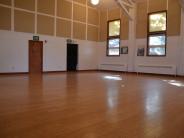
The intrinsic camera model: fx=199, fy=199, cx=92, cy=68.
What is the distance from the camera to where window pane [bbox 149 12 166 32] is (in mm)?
13109

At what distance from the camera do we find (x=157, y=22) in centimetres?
1350

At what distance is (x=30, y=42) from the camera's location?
13344mm

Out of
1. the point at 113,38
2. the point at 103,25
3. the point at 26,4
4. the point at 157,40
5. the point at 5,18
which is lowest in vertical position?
the point at 157,40

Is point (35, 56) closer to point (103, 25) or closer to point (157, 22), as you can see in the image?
point (103, 25)

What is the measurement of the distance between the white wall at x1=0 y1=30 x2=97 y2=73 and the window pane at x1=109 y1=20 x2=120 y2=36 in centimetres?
188

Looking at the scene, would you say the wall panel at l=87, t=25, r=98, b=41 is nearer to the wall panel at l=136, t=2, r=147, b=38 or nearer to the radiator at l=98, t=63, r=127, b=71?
the radiator at l=98, t=63, r=127, b=71

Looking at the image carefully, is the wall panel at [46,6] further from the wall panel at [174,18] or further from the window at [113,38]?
the wall panel at [174,18]

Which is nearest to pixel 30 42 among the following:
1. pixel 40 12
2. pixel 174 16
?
pixel 40 12

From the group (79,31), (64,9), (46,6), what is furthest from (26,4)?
(79,31)

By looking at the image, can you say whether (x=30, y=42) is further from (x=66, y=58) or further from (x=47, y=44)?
(x=66, y=58)

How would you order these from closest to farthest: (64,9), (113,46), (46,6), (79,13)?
1. (46,6)
2. (64,9)
3. (79,13)
4. (113,46)

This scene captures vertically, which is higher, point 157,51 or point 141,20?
point 141,20

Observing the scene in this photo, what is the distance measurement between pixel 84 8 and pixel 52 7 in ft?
10.1

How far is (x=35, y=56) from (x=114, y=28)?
6.78m
